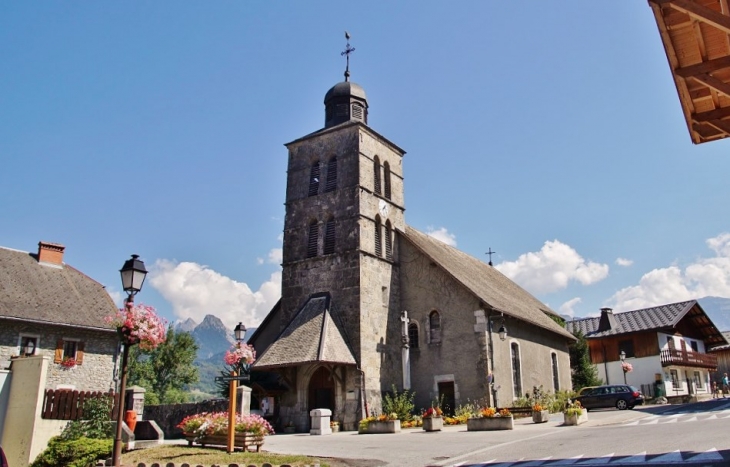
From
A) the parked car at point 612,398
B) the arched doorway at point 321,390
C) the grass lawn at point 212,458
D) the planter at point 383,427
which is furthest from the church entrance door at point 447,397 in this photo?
the grass lawn at point 212,458

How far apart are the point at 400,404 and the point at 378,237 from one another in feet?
28.0

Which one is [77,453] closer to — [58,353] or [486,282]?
[58,353]

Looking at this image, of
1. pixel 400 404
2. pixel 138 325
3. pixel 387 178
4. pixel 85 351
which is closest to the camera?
pixel 138 325

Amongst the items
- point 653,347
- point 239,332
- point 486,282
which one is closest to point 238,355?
point 239,332

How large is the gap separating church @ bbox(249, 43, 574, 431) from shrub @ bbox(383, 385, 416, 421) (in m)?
0.38

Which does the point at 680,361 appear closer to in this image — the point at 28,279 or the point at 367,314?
the point at 367,314

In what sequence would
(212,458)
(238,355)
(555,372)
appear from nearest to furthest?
(212,458) < (238,355) < (555,372)

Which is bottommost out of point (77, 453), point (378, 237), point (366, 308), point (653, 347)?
point (77, 453)

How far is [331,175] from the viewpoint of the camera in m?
30.8

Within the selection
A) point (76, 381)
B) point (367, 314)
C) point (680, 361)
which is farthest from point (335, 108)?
point (680, 361)

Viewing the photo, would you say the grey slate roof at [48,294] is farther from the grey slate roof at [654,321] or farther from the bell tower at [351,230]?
the grey slate roof at [654,321]

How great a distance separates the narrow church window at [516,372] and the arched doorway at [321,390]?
29.6 ft

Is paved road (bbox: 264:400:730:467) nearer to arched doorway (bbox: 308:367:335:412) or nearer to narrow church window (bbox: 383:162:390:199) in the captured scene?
arched doorway (bbox: 308:367:335:412)

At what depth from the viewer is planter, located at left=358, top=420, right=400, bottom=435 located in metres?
21.8
